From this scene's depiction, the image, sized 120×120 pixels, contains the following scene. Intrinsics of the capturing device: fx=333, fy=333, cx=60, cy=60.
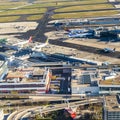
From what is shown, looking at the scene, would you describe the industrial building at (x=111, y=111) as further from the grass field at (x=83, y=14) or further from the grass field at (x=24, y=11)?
the grass field at (x=24, y=11)

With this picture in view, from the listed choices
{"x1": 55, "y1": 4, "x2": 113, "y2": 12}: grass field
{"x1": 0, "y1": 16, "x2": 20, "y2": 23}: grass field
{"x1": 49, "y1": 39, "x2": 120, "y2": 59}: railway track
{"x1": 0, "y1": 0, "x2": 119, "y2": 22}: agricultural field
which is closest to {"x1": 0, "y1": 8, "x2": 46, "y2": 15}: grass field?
{"x1": 0, "y1": 0, "x2": 119, "y2": 22}: agricultural field

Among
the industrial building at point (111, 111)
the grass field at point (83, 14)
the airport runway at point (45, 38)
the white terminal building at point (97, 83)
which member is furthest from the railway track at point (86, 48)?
the grass field at point (83, 14)

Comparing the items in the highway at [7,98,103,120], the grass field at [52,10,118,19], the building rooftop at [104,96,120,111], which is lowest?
the highway at [7,98,103,120]

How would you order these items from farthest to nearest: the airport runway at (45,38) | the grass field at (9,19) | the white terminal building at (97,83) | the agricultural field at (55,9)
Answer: the agricultural field at (55,9) < the grass field at (9,19) < the airport runway at (45,38) < the white terminal building at (97,83)

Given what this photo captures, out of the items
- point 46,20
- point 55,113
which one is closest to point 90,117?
point 55,113

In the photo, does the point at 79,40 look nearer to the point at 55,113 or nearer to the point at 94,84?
the point at 94,84

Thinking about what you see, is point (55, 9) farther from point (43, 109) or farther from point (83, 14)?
point (43, 109)

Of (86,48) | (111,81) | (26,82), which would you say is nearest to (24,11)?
(86,48)

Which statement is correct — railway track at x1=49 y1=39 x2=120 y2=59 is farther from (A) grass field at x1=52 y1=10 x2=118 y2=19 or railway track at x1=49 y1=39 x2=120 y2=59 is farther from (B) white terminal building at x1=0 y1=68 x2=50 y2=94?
(A) grass field at x1=52 y1=10 x2=118 y2=19
